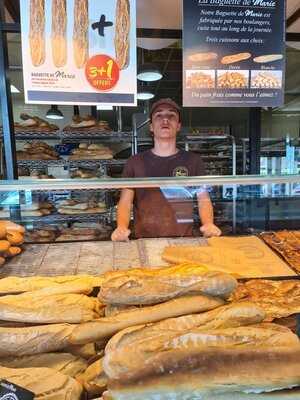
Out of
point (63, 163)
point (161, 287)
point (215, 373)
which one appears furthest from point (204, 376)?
point (63, 163)

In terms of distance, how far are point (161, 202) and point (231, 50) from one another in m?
1.17

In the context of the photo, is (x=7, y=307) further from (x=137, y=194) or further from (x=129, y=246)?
(x=137, y=194)

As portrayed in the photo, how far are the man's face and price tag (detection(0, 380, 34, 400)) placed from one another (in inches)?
75.8

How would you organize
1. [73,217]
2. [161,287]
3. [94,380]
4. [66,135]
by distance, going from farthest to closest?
[66,135] → [73,217] → [161,287] → [94,380]

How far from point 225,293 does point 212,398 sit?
293mm

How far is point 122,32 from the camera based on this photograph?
2.15m

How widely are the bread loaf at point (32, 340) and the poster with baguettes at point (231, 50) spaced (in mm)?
1907

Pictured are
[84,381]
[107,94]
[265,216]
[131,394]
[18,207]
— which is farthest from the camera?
[265,216]

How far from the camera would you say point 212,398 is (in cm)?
60

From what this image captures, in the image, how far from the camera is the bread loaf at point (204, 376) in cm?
59

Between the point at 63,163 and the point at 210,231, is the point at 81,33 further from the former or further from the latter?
the point at 63,163

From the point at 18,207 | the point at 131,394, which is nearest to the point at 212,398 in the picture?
the point at 131,394

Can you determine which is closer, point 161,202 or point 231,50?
point 161,202

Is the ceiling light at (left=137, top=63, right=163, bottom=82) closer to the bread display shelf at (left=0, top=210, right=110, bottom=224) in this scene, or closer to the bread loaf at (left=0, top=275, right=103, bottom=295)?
the bread display shelf at (left=0, top=210, right=110, bottom=224)
